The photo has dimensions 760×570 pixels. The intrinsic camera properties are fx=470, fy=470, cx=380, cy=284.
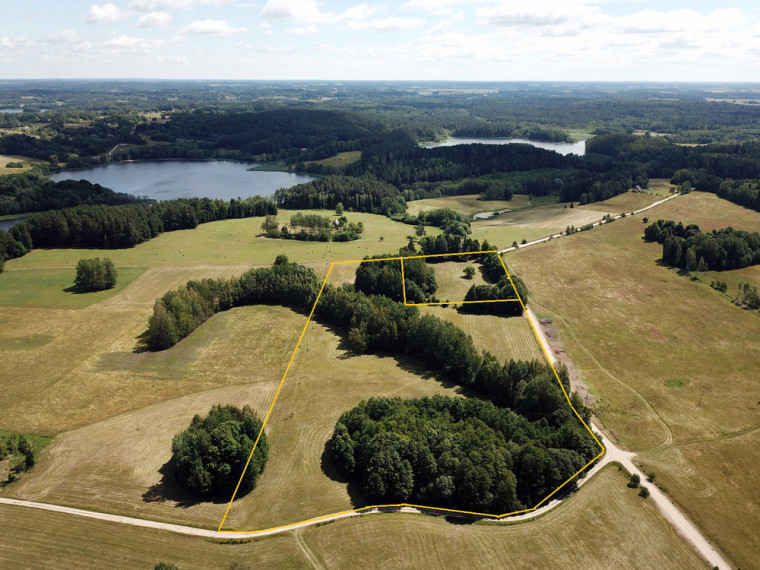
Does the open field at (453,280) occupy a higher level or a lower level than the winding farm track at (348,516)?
higher

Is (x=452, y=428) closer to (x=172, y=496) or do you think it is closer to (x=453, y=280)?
(x=172, y=496)

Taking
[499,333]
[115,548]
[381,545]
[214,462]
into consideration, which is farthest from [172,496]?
[499,333]

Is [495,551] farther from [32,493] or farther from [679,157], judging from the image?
[679,157]

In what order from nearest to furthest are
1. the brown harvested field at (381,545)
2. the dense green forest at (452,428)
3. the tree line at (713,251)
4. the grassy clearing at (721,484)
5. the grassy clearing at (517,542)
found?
the brown harvested field at (381,545) < the grassy clearing at (517,542) < the grassy clearing at (721,484) < the dense green forest at (452,428) < the tree line at (713,251)

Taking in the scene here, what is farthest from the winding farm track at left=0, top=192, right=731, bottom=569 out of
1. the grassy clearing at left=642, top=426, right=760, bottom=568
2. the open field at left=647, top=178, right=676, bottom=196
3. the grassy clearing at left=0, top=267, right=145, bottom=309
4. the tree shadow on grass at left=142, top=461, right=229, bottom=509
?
the open field at left=647, top=178, right=676, bottom=196

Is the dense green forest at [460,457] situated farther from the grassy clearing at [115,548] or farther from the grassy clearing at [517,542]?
the grassy clearing at [115,548]

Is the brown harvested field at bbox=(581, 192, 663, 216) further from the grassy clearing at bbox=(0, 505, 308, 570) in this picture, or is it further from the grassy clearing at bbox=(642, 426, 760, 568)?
the grassy clearing at bbox=(0, 505, 308, 570)

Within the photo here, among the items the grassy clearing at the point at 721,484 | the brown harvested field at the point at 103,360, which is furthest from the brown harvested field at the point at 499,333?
the brown harvested field at the point at 103,360

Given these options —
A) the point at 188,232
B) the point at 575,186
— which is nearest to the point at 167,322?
the point at 188,232
